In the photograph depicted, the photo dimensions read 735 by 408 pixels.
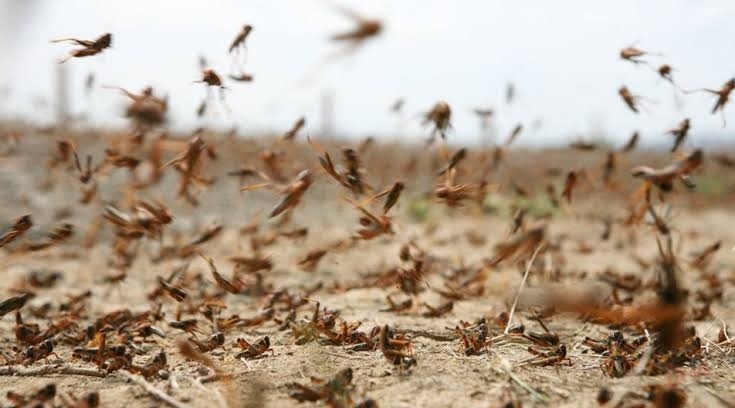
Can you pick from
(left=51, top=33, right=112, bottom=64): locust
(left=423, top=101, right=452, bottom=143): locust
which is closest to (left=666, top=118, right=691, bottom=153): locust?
(left=423, top=101, right=452, bottom=143): locust

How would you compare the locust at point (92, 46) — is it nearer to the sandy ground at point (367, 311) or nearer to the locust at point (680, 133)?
the sandy ground at point (367, 311)

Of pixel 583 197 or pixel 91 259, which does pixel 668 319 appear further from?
pixel 583 197

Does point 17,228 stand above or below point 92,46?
below

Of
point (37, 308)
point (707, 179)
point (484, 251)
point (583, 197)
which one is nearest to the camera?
point (37, 308)

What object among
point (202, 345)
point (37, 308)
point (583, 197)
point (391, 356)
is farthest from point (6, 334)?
point (583, 197)

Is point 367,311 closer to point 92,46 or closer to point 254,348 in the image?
point 254,348

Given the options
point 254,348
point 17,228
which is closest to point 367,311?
point 254,348

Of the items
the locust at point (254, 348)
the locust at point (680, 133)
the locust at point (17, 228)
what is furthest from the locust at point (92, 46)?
the locust at point (680, 133)

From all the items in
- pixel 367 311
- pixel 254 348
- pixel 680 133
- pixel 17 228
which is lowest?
pixel 367 311
